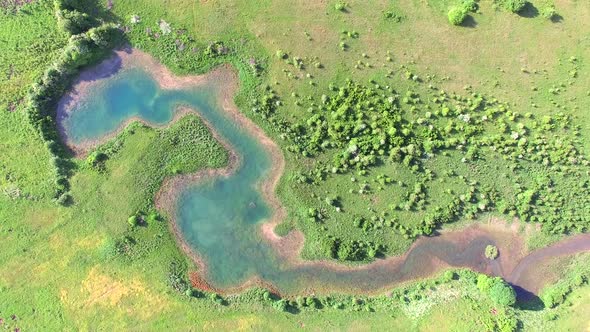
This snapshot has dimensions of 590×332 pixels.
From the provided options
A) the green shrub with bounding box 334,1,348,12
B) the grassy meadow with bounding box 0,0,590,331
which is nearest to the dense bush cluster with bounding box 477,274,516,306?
the grassy meadow with bounding box 0,0,590,331

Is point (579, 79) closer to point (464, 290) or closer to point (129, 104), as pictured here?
point (464, 290)

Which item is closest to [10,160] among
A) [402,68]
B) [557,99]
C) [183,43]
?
[183,43]

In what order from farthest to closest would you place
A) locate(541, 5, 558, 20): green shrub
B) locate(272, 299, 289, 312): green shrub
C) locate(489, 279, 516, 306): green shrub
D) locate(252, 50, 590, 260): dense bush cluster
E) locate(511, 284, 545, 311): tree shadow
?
locate(541, 5, 558, 20): green shrub < locate(252, 50, 590, 260): dense bush cluster < locate(511, 284, 545, 311): tree shadow < locate(272, 299, 289, 312): green shrub < locate(489, 279, 516, 306): green shrub

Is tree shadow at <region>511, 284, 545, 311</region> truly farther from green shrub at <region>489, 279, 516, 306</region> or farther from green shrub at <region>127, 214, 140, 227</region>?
green shrub at <region>127, 214, 140, 227</region>

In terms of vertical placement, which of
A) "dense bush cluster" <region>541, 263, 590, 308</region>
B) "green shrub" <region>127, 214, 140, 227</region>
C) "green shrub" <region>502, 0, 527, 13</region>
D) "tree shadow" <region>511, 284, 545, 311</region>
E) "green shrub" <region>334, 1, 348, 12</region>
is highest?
"green shrub" <region>334, 1, 348, 12</region>

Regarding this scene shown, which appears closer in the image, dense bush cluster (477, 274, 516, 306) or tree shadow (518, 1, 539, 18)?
dense bush cluster (477, 274, 516, 306)

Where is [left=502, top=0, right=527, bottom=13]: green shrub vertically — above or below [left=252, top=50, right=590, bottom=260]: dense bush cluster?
above

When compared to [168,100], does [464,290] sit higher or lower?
lower

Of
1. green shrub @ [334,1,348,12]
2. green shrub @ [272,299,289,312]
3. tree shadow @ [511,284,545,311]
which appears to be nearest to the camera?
green shrub @ [272,299,289,312]
